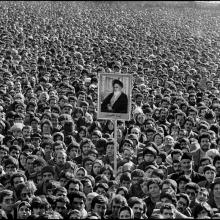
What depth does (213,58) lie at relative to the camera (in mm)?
28281

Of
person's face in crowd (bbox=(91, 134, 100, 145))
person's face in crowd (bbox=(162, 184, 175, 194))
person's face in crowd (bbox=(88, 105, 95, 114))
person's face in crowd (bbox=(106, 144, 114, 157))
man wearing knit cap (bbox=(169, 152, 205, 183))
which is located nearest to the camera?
person's face in crowd (bbox=(162, 184, 175, 194))

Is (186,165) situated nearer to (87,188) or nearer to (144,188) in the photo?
(144,188)

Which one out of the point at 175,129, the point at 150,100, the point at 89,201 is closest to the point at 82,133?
the point at 175,129

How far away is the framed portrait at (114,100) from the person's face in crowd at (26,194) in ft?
7.48

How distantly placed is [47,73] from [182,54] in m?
8.24

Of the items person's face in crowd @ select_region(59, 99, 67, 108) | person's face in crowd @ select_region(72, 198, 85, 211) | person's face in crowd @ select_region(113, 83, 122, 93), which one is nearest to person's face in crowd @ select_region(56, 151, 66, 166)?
person's face in crowd @ select_region(113, 83, 122, 93)

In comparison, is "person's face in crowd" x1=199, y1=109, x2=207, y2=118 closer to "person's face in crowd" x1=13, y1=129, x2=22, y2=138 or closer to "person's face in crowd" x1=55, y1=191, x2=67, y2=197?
"person's face in crowd" x1=13, y1=129, x2=22, y2=138

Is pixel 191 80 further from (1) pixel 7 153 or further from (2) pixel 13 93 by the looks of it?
(1) pixel 7 153

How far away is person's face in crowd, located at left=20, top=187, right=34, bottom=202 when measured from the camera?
1050cm

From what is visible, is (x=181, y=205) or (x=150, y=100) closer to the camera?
(x=181, y=205)

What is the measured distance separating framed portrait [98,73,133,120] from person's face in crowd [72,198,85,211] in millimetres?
2611

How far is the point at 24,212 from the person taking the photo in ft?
32.5

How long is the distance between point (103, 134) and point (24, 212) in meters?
5.22

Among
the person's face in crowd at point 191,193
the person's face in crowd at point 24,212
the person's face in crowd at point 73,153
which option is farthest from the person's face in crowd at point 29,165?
the person's face in crowd at point 191,193
